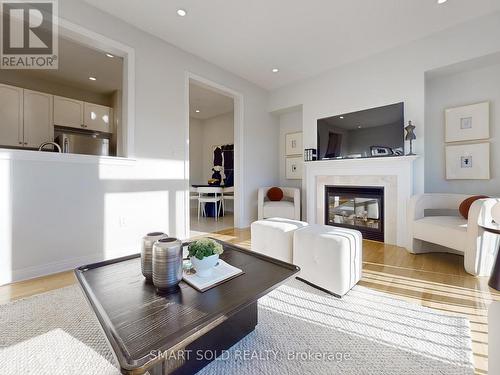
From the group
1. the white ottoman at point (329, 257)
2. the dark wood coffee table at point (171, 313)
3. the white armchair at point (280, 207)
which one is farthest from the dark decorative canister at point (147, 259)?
the white armchair at point (280, 207)

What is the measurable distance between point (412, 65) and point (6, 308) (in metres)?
4.69

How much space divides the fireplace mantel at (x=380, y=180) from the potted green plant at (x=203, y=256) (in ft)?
8.93

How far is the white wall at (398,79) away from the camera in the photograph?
257 cm

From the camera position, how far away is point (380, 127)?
10.5ft

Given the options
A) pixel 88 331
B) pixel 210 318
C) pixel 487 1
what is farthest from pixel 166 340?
pixel 487 1

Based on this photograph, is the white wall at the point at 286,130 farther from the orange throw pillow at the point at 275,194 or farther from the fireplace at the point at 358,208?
A: the fireplace at the point at 358,208

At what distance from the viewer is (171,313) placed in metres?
0.87

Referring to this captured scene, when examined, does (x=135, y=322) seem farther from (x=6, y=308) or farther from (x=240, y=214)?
(x=240, y=214)

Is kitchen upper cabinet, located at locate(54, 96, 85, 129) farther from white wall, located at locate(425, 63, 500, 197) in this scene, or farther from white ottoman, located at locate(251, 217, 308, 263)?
white wall, located at locate(425, 63, 500, 197)

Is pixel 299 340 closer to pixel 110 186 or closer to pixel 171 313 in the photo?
pixel 171 313

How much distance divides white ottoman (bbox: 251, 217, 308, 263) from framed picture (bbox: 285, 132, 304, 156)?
2594 mm

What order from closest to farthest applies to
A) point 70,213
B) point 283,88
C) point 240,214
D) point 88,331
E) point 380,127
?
point 88,331
point 70,213
point 380,127
point 240,214
point 283,88

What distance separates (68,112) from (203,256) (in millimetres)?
4620

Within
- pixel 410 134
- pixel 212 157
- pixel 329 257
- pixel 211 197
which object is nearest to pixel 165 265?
pixel 329 257
